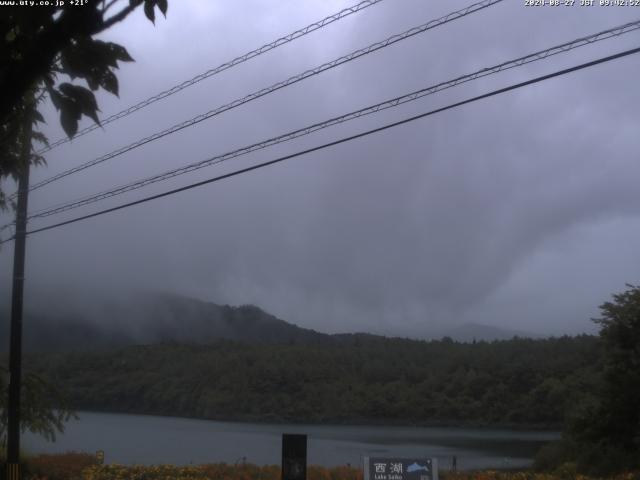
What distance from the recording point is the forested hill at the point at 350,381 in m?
26.0

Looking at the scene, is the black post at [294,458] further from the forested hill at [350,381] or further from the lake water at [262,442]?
the forested hill at [350,381]

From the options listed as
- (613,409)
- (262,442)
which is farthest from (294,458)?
(262,442)

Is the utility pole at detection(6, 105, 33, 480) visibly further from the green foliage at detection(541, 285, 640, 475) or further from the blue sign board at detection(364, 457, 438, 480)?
the green foliage at detection(541, 285, 640, 475)

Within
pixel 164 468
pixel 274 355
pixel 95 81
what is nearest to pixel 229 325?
pixel 274 355

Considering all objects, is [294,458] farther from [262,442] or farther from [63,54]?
[262,442]

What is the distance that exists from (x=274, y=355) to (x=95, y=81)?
28124 millimetres

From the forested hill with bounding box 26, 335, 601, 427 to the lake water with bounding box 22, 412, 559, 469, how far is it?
1.97 feet

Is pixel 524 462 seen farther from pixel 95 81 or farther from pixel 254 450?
pixel 95 81

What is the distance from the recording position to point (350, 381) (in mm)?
28703

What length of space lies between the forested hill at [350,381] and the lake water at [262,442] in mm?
600

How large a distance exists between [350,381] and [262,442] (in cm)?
515

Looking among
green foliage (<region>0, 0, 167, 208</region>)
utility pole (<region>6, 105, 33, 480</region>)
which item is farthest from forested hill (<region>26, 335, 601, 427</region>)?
green foliage (<region>0, 0, 167, 208</region>)

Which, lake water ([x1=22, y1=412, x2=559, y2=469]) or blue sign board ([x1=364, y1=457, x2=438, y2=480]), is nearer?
blue sign board ([x1=364, y1=457, x2=438, y2=480])

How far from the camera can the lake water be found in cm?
2083
